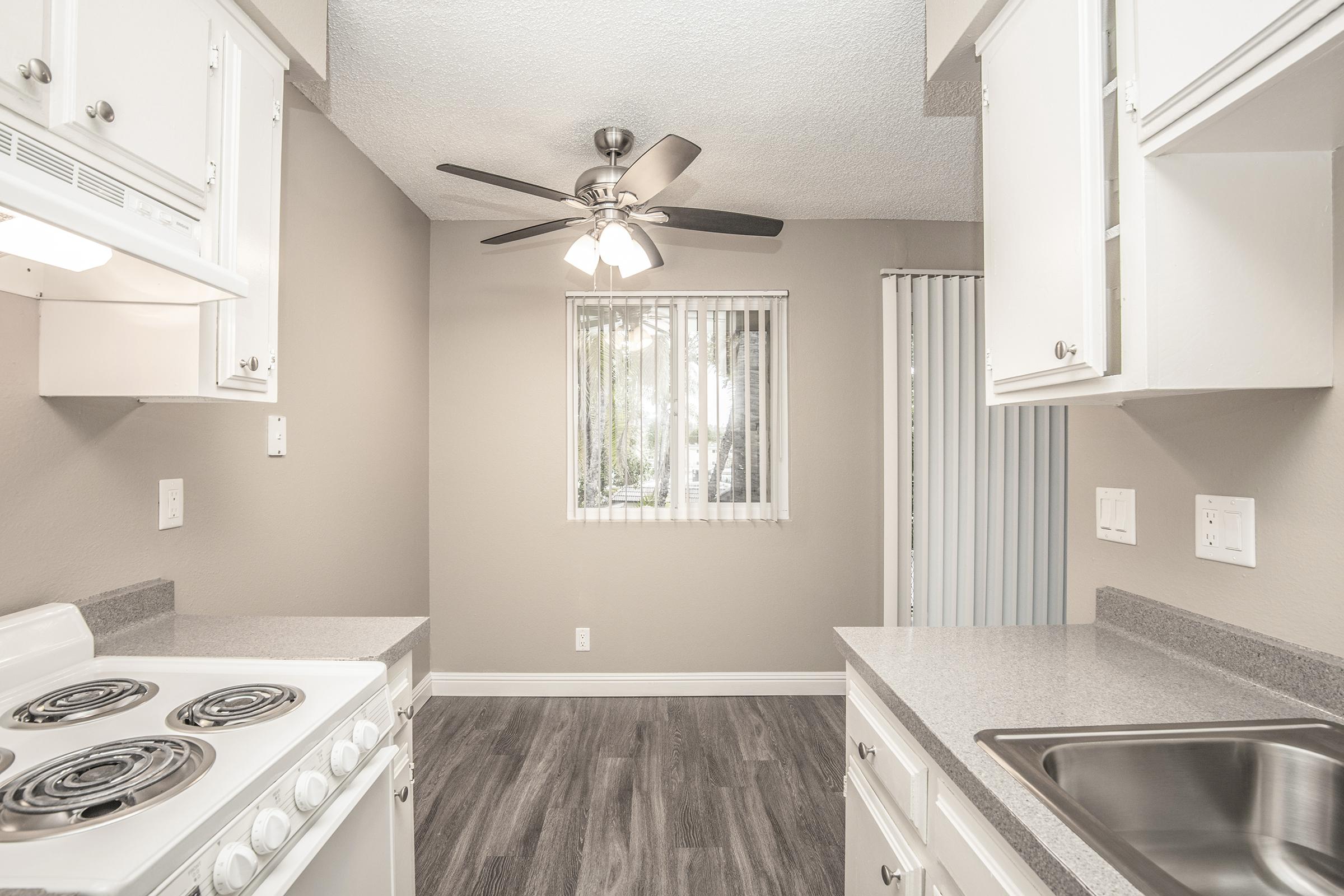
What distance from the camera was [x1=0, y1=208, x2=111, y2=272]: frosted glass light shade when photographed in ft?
3.16

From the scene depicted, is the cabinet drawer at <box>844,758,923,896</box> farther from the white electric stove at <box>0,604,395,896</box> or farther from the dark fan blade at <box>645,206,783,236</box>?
the dark fan blade at <box>645,206,783,236</box>

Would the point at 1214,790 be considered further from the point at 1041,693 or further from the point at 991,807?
the point at 991,807

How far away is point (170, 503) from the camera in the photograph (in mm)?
1663

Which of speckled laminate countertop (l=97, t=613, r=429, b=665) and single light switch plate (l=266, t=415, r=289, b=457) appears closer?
speckled laminate countertop (l=97, t=613, r=429, b=665)

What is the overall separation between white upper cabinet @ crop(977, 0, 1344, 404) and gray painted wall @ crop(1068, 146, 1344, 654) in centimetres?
6

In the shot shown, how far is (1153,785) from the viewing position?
0.93 m

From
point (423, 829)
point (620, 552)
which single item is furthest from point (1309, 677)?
point (620, 552)

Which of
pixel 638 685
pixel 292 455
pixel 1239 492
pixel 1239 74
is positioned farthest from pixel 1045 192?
pixel 638 685

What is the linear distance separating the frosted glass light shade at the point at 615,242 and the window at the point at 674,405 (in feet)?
3.59

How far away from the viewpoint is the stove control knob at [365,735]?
1.12 meters

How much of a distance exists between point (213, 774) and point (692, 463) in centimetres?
266

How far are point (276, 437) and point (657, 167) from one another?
148cm

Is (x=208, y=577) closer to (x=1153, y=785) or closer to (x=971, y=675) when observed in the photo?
(x=971, y=675)

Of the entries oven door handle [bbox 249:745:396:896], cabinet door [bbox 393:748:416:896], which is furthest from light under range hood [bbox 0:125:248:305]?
cabinet door [bbox 393:748:416:896]
